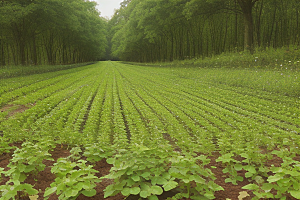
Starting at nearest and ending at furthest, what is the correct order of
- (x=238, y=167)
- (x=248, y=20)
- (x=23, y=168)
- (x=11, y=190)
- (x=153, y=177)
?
(x=11, y=190) → (x=153, y=177) → (x=23, y=168) → (x=238, y=167) → (x=248, y=20)

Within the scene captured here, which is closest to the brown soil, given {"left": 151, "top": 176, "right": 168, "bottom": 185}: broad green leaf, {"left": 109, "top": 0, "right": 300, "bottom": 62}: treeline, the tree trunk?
{"left": 151, "top": 176, "right": 168, "bottom": 185}: broad green leaf

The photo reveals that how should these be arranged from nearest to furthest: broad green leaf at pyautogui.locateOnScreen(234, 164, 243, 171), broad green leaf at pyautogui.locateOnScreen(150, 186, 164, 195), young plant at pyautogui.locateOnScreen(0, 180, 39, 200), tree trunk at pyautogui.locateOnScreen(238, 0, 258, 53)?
young plant at pyautogui.locateOnScreen(0, 180, 39, 200)
broad green leaf at pyautogui.locateOnScreen(150, 186, 164, 195)
broad green leaf at pyautogui.locateOnScreen(234, 164, 243, 171)
tree trunk at pyautogui.locateOnScreen(238, 0, 258, 53)

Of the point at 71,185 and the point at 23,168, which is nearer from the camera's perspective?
the point at 71,185

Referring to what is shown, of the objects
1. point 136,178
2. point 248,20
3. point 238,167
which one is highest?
point 248,20

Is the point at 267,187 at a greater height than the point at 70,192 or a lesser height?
lesser

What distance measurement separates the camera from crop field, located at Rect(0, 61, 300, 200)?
3.02m

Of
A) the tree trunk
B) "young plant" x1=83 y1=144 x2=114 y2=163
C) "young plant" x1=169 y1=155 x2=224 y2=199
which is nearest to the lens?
"young plant" x1=169 y1=155 x2=224 y2=199

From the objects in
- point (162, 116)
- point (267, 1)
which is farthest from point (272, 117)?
point (267, 1)

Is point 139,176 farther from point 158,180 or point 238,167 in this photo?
point 238,167

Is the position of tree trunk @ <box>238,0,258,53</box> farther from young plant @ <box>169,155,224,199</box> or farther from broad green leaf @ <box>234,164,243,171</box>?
young plant @ <box>169,155,224,199</box>

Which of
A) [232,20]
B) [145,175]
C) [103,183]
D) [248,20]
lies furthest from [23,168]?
[232,20]

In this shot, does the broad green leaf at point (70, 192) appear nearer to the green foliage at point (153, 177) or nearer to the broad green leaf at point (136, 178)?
the green foliage at point (153, 177)

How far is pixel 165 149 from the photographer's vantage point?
396cm

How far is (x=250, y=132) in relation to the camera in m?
5.81
